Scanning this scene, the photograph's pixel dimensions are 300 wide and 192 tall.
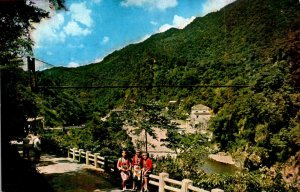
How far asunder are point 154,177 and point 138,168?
25.1 inches

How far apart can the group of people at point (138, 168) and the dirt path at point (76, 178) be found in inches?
40.1

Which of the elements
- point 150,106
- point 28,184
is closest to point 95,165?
point 150,106

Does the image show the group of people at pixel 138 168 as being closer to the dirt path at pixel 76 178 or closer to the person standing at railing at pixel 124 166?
Answer: the person standing at railing at pixel 124 166

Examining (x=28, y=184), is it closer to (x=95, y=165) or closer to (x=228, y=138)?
(x=95, y=165)

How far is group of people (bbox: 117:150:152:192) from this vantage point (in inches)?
502

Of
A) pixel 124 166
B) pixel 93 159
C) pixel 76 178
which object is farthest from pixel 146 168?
pixel 93 159

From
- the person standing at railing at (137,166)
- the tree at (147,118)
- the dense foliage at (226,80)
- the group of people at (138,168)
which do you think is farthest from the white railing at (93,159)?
the person standing at railing at (137,166)

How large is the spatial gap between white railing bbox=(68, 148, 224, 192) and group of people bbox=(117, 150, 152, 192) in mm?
380

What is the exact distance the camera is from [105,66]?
123375 millimetres

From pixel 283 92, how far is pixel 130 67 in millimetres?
101081

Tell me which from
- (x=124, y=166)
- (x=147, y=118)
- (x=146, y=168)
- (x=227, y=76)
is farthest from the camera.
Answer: (x=227, y=76)

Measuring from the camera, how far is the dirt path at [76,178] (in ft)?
47.9

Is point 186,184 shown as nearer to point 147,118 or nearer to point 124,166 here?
point 124,166

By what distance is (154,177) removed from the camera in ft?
43.4
